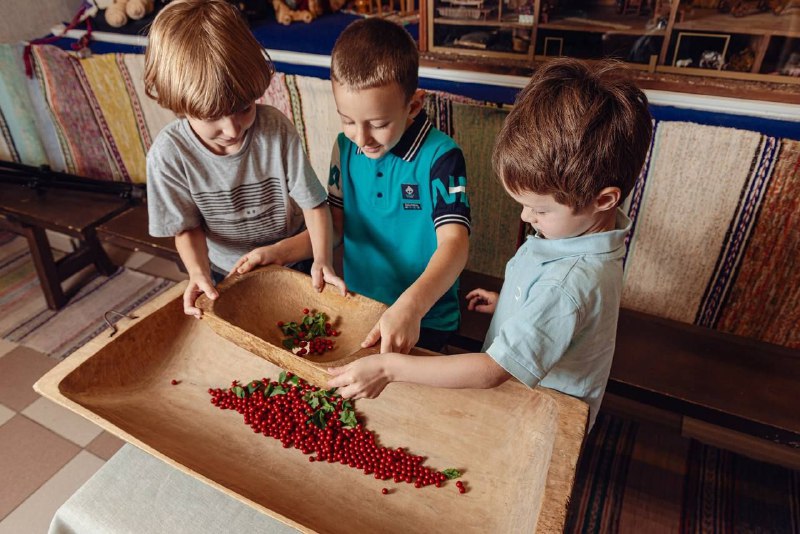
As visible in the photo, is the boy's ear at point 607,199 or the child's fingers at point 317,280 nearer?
the boy's ear at point 607,199

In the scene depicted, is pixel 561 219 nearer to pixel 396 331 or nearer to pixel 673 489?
pixel 396 331

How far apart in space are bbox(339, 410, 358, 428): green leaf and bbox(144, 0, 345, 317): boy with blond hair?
0.91 ft

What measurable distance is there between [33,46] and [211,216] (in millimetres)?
1784

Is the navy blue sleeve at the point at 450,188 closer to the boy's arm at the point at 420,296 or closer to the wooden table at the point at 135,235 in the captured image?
the boy's arm at the point at 420,296

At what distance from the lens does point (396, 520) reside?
923 mm

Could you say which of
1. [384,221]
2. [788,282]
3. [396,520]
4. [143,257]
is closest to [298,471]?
[396,520]

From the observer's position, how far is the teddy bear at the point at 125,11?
7.41 ft

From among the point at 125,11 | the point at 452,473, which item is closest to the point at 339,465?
the point at 452,473

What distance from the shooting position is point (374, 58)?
1043mm

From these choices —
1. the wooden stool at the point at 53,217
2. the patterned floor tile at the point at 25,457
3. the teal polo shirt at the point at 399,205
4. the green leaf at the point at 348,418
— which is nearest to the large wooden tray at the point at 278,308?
the green leaf at the point at 348,418

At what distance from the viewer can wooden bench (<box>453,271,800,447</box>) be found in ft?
4.48

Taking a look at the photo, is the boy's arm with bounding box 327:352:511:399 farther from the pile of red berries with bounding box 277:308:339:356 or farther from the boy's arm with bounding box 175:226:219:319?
the boy's arm with bounding box 175:226:219:319

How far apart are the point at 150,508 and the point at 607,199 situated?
961 millimetres

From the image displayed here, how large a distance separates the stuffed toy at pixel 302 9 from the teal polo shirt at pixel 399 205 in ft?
3.34
